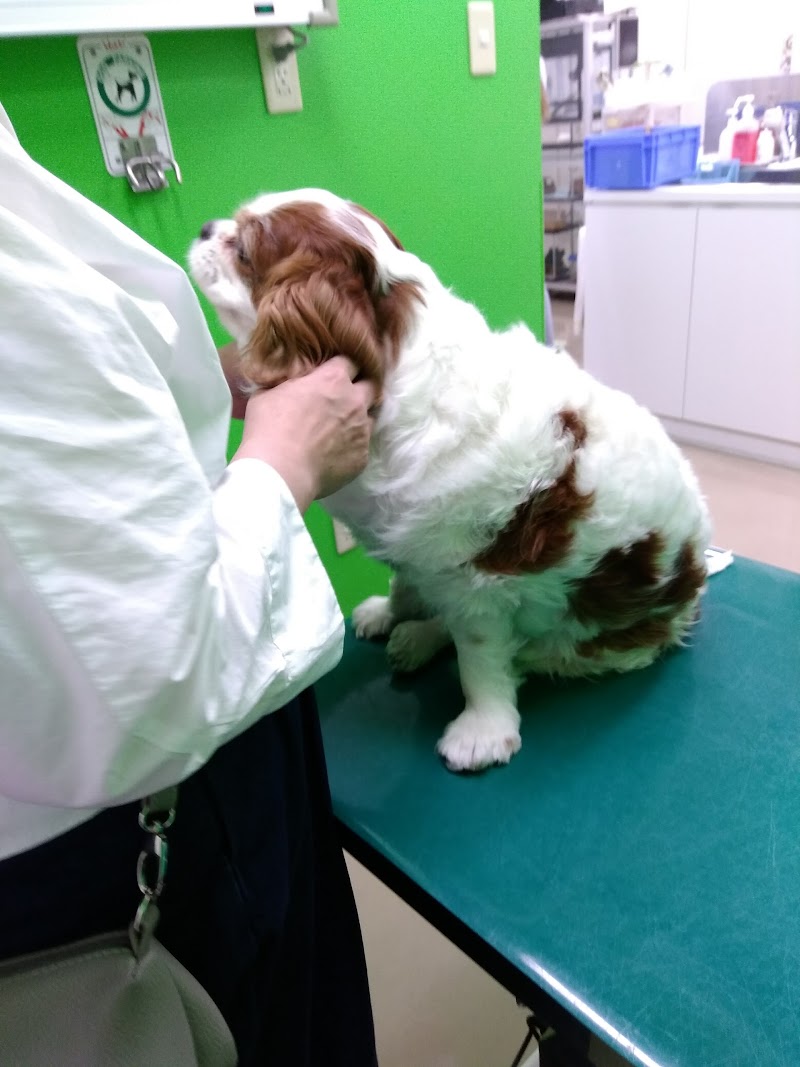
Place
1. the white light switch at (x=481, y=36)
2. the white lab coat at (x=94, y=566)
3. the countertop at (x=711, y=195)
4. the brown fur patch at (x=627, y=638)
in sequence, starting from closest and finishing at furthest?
the white lab coat at (x=94, y=566) < the brown fur patch at (x=627, y=638) < the white light switch at (x=481, y=36) < the countertop at (x=711, y=195)

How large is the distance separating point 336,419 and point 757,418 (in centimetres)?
260

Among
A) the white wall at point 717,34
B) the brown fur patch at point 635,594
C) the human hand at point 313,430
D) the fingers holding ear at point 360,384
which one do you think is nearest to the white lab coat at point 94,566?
the human hand at point 313,430

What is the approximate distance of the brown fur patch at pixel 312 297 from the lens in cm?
84

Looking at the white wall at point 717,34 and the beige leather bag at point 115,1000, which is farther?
the white wall at point 717,34

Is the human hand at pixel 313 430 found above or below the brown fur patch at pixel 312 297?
below

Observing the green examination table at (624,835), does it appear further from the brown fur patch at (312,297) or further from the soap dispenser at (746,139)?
the soap dispenser at (746,139)

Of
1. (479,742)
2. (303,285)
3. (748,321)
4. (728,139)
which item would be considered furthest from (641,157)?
(479,742)

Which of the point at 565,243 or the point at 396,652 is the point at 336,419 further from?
the point at 565,243

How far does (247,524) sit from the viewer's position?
1.77 ft

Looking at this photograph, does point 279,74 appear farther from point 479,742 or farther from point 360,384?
point 479,742

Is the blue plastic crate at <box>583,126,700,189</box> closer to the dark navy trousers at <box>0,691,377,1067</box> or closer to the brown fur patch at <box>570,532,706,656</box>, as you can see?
the brown fur patch at <box>570,532,706,656</box>

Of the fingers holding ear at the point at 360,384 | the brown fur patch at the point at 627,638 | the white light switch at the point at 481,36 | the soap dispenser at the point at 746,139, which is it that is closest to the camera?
the fingers holding ear at the point at 360,384

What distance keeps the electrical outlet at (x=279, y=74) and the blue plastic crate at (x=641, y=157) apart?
2.03 meters

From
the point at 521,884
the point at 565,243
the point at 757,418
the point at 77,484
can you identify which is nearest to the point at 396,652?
the point at 521,884
